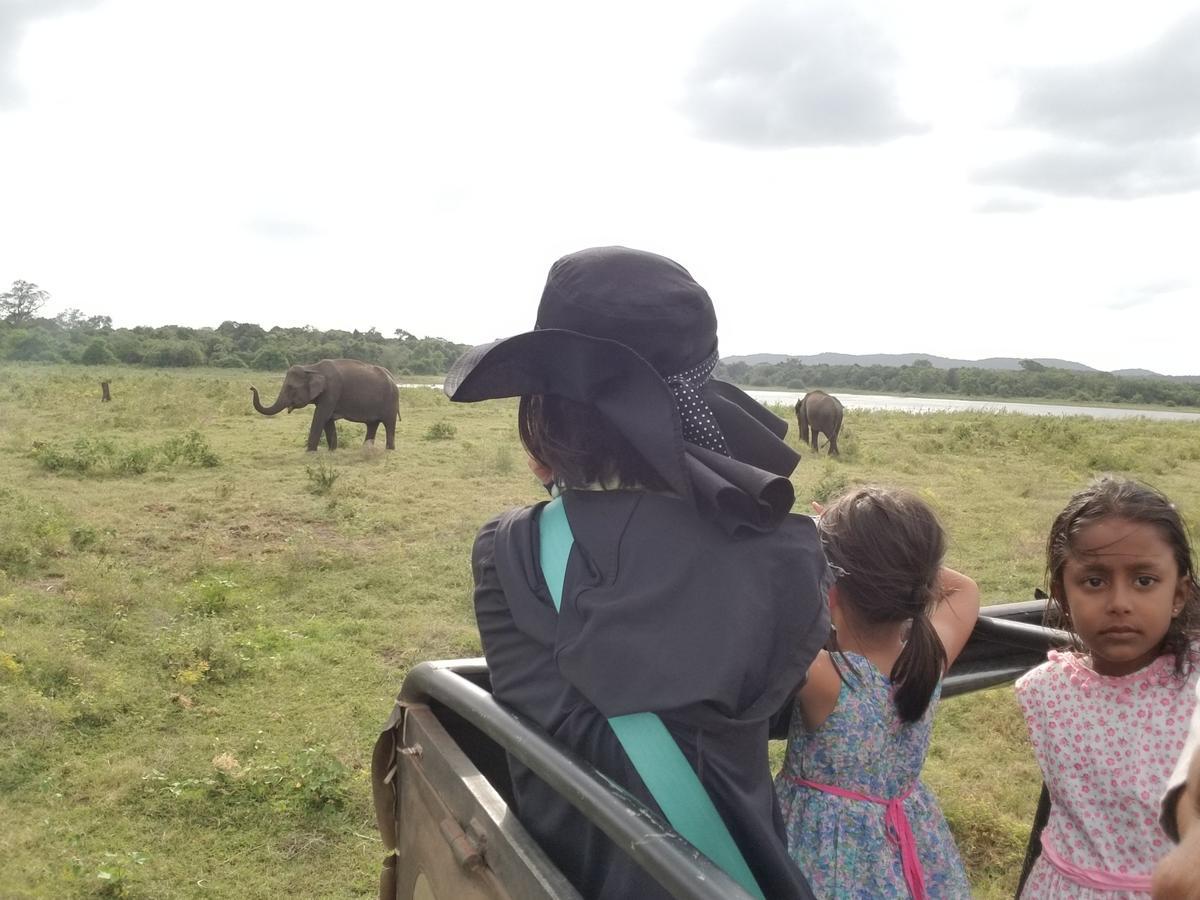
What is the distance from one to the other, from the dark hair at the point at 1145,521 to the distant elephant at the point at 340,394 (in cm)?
1348

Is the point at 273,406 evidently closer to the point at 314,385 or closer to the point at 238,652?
the point at 314,385

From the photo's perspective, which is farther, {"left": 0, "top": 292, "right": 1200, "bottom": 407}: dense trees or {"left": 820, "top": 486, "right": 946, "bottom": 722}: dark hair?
{"left": 0, "top": 292, "right": 1200, "bottom": 407}: dense trees

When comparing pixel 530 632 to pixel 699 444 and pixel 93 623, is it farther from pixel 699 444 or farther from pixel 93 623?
pixel 93 623

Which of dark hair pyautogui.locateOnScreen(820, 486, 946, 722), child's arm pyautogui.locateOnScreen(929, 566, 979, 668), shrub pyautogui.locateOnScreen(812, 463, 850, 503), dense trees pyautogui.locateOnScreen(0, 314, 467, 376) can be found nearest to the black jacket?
dark hair pyautogui.locateOnScreen(820, 486, 946, 722)

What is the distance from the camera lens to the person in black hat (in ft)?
4.04

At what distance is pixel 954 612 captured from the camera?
6.10 feet

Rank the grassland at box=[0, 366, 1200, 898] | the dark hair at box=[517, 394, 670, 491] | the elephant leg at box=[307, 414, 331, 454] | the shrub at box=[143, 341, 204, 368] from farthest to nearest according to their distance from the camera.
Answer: the shrub at box=[143, 341, 204, 368]
the elephant leg at box=[307, 414, 331, 454]
the grassland at box=[0, 366, 1200, 898]
the dark hair at box=[517, 394, 670, 491]

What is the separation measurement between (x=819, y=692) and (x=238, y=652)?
435cm

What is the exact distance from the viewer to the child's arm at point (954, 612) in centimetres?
185

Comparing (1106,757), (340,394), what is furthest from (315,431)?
(1106,757)

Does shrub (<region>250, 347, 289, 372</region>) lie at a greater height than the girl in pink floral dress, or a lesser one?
greater

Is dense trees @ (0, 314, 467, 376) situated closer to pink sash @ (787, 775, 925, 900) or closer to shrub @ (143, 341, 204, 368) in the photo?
shrub @ (143, 341, 204, 368)

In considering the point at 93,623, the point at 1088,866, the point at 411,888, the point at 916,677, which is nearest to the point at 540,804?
the point at 411,888

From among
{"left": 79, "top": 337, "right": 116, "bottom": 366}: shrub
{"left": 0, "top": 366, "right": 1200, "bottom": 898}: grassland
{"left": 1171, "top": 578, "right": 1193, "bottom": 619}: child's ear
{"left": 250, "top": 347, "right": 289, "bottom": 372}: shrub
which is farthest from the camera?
{"left": 79, "top": 337, "right": 116, "bottom": 366}: shrub
